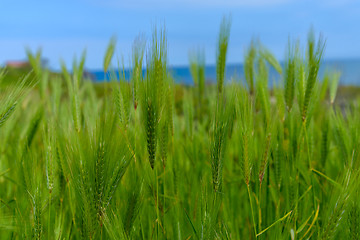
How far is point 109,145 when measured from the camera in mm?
731

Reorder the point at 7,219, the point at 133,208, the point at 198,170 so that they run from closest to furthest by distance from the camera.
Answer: the point at 133,208 → the point at 7,219 → the point at 198,170

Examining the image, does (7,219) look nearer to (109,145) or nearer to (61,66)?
(109,145)

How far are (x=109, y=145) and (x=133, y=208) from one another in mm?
→ 196

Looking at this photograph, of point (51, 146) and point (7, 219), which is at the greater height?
point (51, 146)

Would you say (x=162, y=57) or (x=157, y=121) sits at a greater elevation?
(x=162, y=57)

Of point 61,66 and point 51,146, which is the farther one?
point 61,66

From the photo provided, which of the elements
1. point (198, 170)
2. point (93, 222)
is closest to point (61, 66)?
point (198, 170)

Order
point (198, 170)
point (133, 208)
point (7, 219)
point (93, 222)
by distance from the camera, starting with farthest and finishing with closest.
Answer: point (198, 170) < point (7, 219) < point (133, 208) < point (93, 222)

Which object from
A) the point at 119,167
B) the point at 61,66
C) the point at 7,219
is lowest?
the point at 7,219

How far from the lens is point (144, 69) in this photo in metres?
0.80

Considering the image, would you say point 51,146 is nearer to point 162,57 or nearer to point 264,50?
point 162,57

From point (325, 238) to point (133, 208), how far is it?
1.41 feet

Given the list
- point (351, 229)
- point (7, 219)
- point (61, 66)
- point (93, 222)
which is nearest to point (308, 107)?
point (351, 229)

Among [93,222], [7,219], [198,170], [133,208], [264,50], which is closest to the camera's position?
[93,222]
